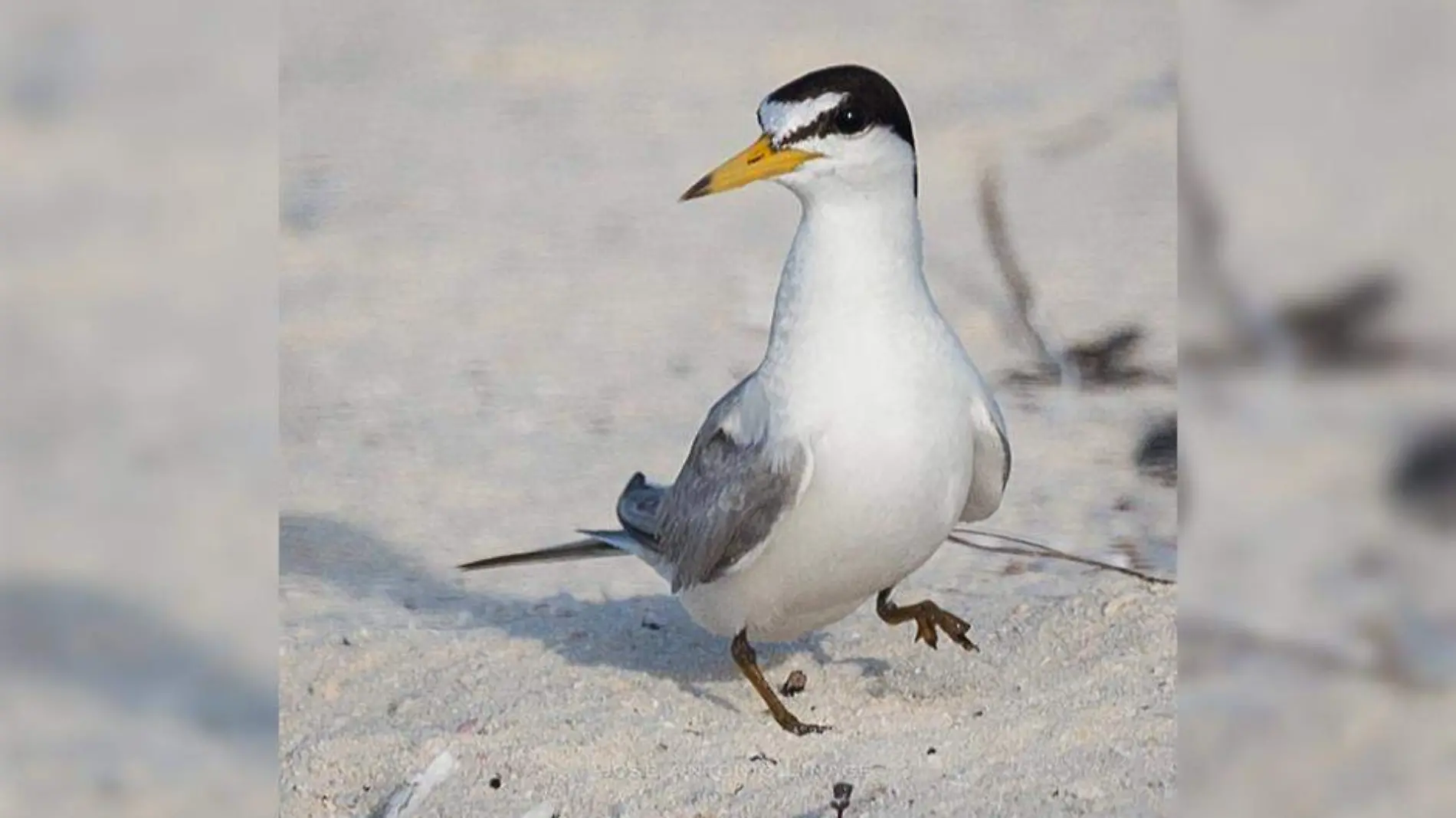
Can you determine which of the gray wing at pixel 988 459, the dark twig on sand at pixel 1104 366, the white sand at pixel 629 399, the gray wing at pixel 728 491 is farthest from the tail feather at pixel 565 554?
the dark twig on sand at pixel 1104 366

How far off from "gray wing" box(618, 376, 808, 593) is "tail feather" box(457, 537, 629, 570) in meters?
0.27

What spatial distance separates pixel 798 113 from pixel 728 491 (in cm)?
43

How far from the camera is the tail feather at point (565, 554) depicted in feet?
9.31

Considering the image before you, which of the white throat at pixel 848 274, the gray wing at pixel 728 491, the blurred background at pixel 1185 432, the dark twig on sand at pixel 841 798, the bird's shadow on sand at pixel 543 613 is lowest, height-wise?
the bird's shadow on sand at pixel 543 613

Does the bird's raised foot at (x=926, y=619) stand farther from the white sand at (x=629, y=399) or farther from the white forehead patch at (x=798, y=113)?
the white forehead patch at (x=798, y=113)

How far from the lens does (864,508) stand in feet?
7.34

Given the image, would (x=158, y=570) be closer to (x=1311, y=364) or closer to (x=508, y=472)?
(x=1311, y=364)

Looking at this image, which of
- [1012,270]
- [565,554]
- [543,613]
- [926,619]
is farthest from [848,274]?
[1012,270]

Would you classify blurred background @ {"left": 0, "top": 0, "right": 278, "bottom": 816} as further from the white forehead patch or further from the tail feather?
the tail feather

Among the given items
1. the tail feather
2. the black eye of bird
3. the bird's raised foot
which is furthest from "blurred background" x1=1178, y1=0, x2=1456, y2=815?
the tail feather

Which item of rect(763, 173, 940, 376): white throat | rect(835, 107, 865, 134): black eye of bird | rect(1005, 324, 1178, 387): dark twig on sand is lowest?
rect(1005, 324, 1178, 387): dark twig on sand

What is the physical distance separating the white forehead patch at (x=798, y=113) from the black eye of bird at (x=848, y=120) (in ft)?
0.04

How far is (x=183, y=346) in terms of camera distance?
112 cm

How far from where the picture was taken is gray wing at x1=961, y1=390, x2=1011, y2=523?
233 cm
